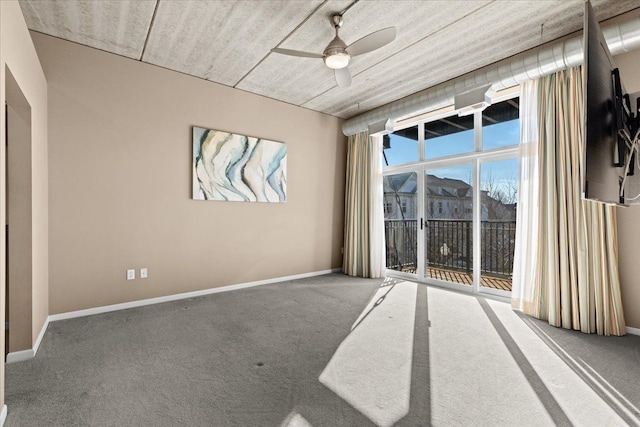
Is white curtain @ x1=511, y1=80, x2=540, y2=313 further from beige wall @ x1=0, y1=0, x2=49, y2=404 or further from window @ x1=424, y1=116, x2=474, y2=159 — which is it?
beige wall @ x1=0, y1=0, x2=49, y2=404

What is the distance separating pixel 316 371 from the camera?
212cm

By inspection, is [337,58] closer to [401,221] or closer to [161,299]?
[401,221]

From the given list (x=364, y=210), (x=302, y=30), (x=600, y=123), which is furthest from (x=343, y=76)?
(x=364, y=210)

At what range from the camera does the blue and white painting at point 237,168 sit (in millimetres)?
4047

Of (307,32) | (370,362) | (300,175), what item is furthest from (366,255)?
(307,32)

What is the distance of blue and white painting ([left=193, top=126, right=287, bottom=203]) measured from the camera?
4047mm

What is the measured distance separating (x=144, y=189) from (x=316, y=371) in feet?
9.67

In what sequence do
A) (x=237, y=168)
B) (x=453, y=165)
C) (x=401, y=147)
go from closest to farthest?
1. (x=237, y=168)
2. (x=453, y=165)
3. (x=401, y=147)

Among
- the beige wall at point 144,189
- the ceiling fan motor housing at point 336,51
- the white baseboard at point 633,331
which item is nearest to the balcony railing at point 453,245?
the white baseboard at point 633,331

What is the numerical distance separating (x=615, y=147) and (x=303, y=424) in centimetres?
206

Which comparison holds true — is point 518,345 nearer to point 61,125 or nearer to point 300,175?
point 300,175

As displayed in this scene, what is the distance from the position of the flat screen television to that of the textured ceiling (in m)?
1.65

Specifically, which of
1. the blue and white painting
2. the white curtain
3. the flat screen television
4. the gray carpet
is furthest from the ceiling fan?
the gray carpet

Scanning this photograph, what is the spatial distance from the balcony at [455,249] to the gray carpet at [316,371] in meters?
0.83
